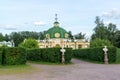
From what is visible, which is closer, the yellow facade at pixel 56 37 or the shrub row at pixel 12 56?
the shrub row at pixel 12 56

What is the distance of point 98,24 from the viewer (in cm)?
11194

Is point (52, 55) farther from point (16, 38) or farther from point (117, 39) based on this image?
point (16, 38)

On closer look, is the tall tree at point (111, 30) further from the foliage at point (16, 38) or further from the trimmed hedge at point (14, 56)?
the trimmed hedge at point (14, 56)

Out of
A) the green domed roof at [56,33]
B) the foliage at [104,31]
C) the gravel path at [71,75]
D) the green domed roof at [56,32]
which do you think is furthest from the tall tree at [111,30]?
the gravel path at [71,75]

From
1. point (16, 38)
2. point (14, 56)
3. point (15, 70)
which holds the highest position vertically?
point (16, 38)

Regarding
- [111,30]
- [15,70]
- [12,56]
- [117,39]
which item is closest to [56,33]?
[111,30]

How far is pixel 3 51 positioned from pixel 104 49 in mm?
13199

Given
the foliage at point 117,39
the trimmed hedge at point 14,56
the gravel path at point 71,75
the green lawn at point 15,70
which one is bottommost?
the green lawn at point 15,70

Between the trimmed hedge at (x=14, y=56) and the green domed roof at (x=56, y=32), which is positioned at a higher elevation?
the green domed roof at (x=56, y=32)

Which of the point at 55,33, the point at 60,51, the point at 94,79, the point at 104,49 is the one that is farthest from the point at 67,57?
the point at 55,33

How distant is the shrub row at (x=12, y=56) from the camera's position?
A: 38.1 meters

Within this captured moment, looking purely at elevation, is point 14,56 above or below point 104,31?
below

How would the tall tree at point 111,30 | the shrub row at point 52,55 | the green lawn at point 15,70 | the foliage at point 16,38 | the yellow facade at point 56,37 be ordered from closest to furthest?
the green lawn at point 15,70
the shrub row at point 52,55
the yellow facade at point 56,37
the tall tree at point 111,30
the foliage at point 16,38

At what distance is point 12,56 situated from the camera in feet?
127
